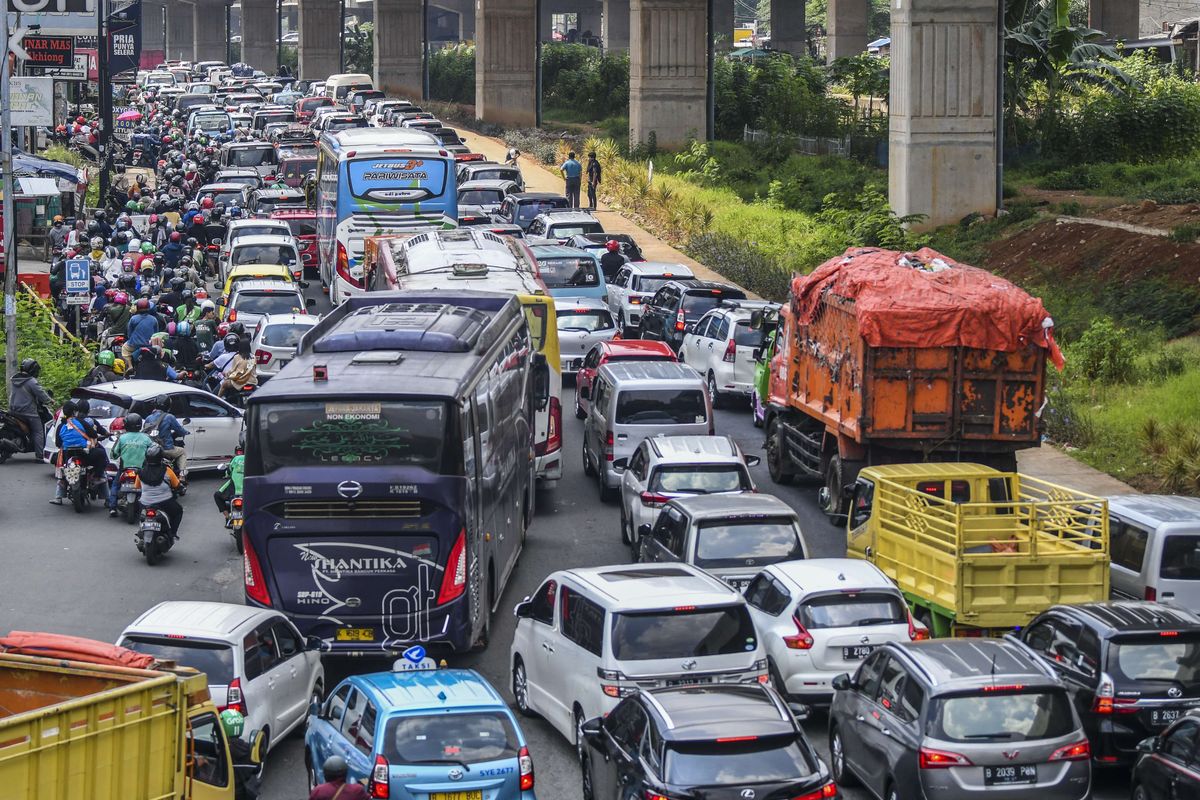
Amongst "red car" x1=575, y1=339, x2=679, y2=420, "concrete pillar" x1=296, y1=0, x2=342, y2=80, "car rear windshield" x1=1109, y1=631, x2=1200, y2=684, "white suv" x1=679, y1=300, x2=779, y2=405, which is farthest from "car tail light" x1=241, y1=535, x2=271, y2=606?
"concrete pillar" x1=296, y1=0, x2=342, y2=80

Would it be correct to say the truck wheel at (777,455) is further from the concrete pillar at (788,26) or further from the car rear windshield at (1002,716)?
the concrete pillar at (788,26)

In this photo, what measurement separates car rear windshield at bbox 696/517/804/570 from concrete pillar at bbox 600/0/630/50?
11225 cm

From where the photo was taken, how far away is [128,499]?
23.2 metres

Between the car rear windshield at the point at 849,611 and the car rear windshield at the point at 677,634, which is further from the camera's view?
the car rear windshield at the point at 849,611

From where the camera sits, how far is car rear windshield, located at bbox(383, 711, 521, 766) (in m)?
12.4

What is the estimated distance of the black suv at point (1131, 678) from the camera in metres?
13.9

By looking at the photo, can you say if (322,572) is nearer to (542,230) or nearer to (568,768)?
(568,768)

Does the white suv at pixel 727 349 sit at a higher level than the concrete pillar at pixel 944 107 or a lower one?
lower

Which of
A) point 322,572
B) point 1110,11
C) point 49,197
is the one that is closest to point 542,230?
point 49,197

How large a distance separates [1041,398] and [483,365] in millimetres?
7629

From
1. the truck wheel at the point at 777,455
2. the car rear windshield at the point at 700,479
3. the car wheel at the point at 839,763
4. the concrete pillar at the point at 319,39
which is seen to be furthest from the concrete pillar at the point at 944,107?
the concrete pillar at the point at 319,39

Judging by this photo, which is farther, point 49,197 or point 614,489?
point 49,197

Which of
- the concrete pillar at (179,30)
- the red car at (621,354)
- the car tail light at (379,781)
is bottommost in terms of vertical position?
the car tail light at (379,781)

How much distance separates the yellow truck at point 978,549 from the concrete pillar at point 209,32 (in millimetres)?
152182
